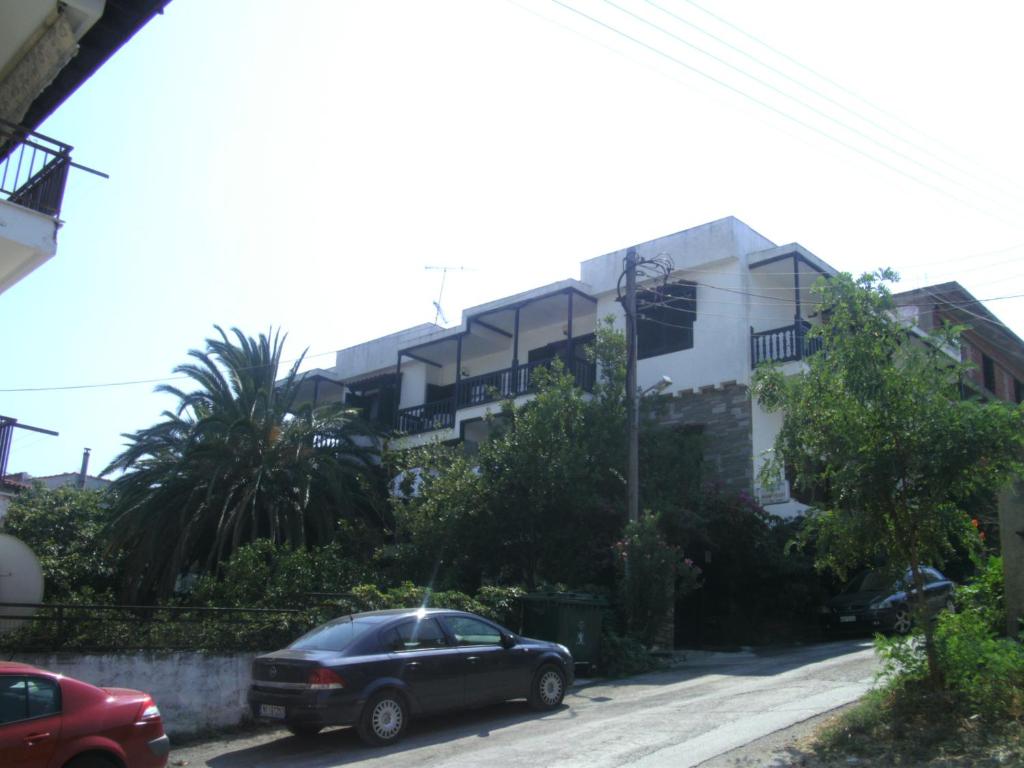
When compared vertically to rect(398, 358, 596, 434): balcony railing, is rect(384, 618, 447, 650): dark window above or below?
below

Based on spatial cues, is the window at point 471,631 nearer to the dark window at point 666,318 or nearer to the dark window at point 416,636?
the dark window at point 416,636

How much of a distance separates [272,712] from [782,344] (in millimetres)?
15978

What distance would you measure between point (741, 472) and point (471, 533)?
24.3 ft

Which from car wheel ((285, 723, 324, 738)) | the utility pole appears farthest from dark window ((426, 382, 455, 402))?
car wheel ((285, 723, 324, 738))

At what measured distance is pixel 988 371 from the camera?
31.7 metres

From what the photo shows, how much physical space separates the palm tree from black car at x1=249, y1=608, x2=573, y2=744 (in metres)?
10.3

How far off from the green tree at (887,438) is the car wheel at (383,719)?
4726 millimetres

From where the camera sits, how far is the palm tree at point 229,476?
21172mm

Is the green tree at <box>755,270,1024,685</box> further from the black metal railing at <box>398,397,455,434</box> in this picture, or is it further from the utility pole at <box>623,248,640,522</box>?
the black metal railing at <box>398,397,455,434</box>

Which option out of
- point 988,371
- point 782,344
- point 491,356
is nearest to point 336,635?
point 782,344

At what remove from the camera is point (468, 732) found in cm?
1014

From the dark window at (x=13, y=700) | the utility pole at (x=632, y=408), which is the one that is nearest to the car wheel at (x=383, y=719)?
the dark window at (x=13, y=700)

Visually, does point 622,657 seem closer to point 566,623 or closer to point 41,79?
point 566,623

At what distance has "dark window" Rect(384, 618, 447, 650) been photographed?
1019 cm
